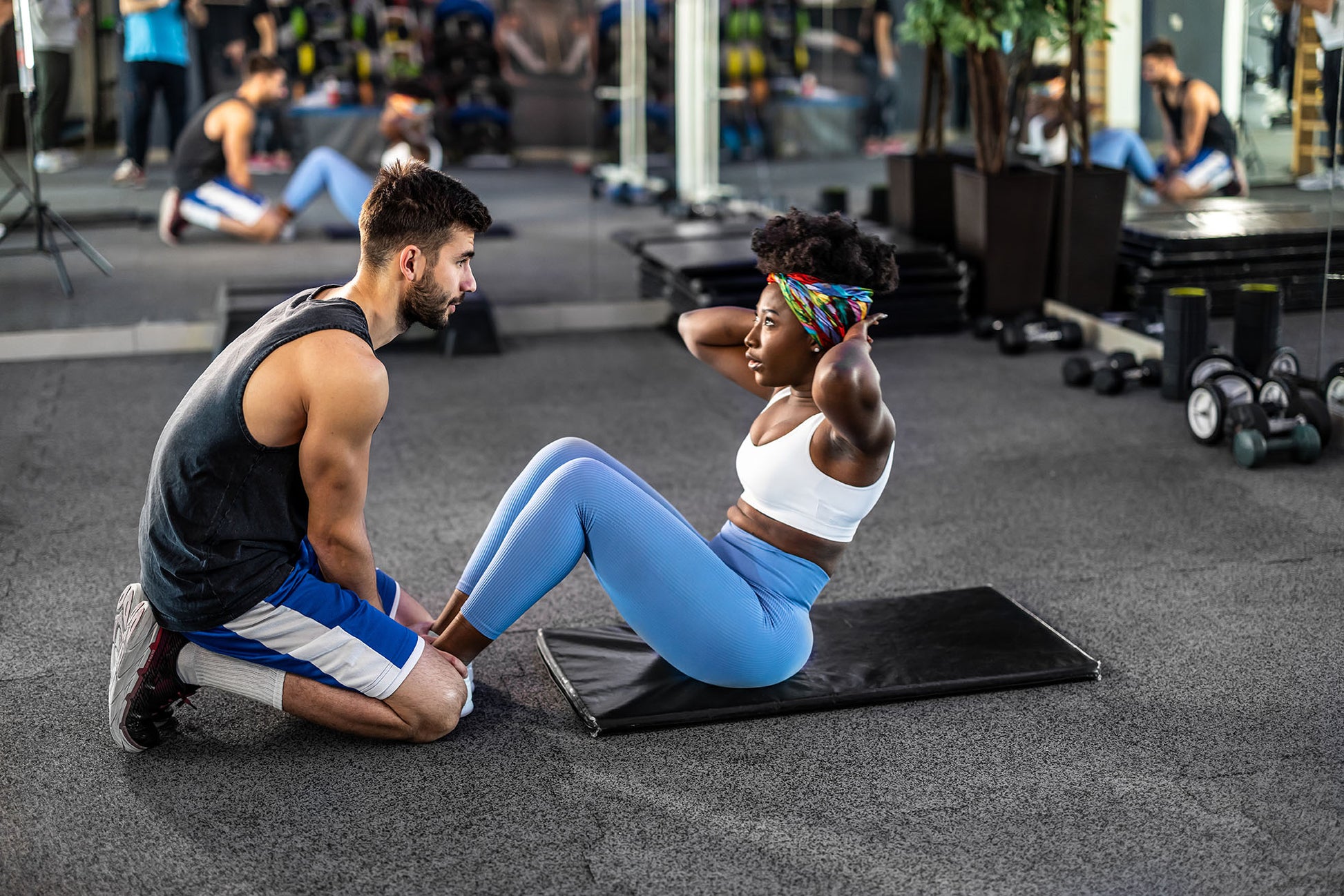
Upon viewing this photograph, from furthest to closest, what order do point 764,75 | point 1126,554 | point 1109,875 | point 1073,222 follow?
point 764,75
point 1073,222
point 1126,554
point 1109,875

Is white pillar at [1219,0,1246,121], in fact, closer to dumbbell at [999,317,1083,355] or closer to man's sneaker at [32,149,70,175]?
dumbbell at [999,317,1083,355]

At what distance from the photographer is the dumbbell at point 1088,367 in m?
5.20

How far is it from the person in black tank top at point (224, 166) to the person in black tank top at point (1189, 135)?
3.77 m

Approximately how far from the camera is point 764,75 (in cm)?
832

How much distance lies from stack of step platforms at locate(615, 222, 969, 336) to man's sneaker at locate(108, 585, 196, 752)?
3622mm

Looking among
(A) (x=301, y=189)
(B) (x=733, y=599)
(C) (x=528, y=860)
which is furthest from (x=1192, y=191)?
(C) (x=528, y=860)

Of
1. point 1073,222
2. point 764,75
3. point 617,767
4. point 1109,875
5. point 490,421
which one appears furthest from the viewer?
point 764,75

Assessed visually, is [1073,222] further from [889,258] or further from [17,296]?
[17,296]

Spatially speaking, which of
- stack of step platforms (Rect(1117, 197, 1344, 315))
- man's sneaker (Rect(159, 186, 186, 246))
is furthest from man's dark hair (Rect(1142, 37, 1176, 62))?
man's sneaker (Rect(159, 186, 186, 246))

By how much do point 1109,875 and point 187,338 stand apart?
497cm

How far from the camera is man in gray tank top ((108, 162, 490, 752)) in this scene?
2.24m

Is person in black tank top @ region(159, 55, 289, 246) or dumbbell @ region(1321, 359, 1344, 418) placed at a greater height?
person in black tank top @ region(159, 55, 289, 246)

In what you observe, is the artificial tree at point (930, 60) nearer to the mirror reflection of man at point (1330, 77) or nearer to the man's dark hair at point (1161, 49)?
the man's dark hair at point (1161, 49)

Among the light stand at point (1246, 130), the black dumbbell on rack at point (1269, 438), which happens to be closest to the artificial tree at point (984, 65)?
the light stand at point (1246, 130)
